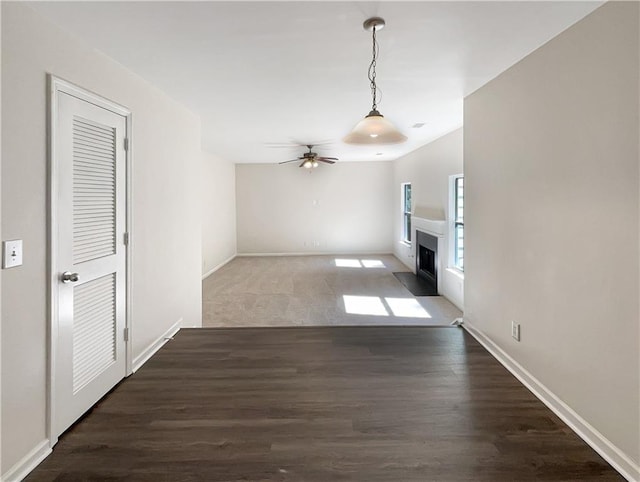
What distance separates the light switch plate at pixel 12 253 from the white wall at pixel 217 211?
227 inches

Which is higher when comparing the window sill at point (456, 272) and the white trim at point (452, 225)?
the white trim at point (452, 225)

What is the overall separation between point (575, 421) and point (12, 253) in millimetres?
3015

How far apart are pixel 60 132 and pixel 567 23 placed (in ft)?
9.36

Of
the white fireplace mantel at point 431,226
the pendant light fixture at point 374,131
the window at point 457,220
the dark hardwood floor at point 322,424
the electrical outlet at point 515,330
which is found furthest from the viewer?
the white fireplace mantel at point 431,226

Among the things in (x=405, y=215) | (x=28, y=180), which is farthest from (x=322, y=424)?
(x=405, y=215)

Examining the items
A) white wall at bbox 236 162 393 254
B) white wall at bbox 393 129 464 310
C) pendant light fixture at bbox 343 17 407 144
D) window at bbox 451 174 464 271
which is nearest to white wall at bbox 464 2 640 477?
pendant light fixture at bbox 343 17 407 144

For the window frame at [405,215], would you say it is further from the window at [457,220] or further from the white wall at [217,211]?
the white wall at [217,211]

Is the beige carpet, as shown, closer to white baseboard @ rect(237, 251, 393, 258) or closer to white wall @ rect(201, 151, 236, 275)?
white wall @ rect(201, 151, 236, 275)

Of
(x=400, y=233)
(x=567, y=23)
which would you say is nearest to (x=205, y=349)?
(x=567, y=23)

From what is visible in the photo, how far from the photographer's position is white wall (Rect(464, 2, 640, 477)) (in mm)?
1808

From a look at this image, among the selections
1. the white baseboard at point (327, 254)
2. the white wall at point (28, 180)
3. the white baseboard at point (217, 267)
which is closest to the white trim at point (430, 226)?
the white baseboard at point (327, 254)

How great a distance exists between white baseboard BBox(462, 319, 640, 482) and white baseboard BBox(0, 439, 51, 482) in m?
2.81

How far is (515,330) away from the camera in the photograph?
2.84m

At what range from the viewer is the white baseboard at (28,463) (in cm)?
175
